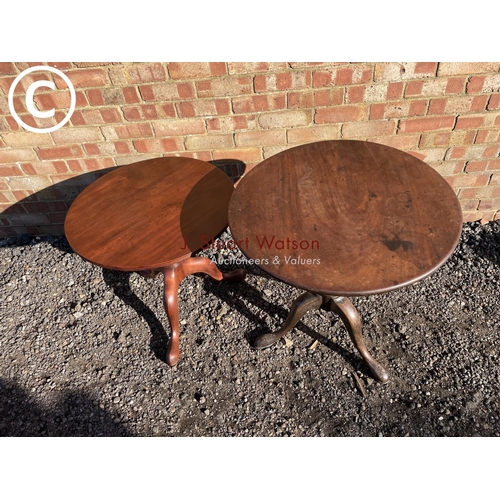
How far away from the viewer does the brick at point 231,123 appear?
2.34 metres

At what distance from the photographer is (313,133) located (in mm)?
2398

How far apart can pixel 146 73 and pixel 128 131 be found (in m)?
0.40

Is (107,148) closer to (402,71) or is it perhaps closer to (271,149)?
(271,149)

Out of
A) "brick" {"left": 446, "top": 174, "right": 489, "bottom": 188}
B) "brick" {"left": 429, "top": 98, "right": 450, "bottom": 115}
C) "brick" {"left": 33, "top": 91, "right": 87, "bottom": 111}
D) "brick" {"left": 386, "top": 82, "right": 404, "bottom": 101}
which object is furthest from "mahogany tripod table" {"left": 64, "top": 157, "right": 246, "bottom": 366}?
"brick" {"left": 446, "top": 174, "right": 489, "bottom": 188}

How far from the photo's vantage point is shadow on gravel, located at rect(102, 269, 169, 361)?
2.31 meters

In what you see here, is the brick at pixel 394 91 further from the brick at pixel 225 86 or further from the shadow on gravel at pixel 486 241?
the shadow on gravel at pixel 486 241

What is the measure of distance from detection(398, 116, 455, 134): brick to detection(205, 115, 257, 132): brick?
3.00ft

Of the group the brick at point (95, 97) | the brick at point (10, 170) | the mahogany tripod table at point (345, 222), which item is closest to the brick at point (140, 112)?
the brick at point (95, 97)

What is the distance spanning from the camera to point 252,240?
5.37ft

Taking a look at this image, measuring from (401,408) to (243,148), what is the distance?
1754 millimetres

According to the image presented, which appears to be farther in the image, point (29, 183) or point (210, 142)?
point (29, 183)

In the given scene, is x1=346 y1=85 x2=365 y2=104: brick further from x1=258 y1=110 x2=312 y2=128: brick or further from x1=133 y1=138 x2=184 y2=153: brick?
x1=133 y1=138 x2=184 y2=153: brick

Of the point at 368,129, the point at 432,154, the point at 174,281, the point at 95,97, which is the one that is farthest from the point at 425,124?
the point at 95,97

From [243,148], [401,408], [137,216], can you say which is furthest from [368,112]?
[401,408]
